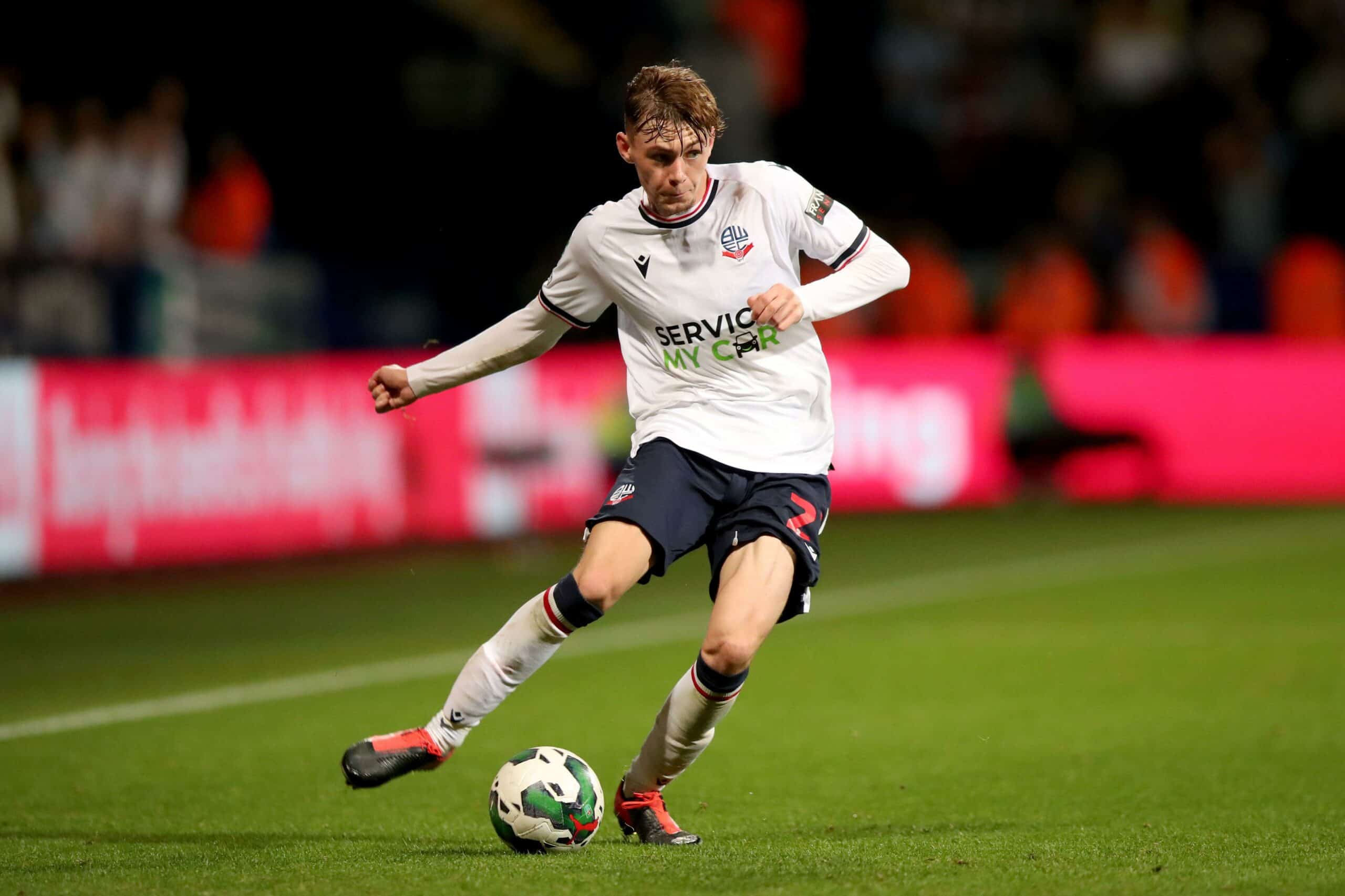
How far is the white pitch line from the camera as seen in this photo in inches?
323

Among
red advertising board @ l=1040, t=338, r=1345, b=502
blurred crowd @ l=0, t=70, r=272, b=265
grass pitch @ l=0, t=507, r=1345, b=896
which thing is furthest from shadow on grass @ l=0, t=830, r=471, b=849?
red advertising board @ l=1040, t=338, r=1345, b=502

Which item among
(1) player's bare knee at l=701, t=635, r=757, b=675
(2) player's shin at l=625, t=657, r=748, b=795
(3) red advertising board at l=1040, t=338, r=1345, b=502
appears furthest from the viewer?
(3) red advertising board at l=1040, t=338, r=1345, b=502

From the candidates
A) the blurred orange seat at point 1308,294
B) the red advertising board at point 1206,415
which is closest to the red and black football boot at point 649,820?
the red advertising board at point 1206,415

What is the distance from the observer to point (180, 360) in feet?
42.3

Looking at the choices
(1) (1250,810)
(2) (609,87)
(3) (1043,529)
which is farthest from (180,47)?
(1) (1250,810)

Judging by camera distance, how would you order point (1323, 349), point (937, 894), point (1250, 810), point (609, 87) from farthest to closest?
point (609, 87) < point (1323, 349) < point (1250, 810) < point (937, 894)

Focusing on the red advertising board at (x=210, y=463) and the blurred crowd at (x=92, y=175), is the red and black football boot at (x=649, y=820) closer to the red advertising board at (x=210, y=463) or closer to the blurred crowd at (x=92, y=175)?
the red advertising board at (x=210, y=463)

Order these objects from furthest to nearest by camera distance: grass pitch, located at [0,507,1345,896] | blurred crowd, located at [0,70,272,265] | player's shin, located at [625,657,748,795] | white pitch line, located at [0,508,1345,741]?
1. blurred crowd, located at [0,70,272,265]
2. white pitch line, located at [0,508,1345,741]
3. player's shin, located at [625,657,748,795]
4. grass pitch, located at [0,507,1345,896]

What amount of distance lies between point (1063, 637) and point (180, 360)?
6357 mm

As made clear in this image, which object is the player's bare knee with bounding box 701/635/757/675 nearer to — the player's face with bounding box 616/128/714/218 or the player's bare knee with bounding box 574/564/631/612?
the player's bare knee with bounding box 574/564/631/612

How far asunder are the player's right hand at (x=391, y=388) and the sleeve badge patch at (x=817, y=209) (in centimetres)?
131

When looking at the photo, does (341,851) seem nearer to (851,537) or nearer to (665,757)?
(665,757)

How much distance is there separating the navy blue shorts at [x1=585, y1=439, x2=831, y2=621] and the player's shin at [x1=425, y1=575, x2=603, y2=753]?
27 centimetres

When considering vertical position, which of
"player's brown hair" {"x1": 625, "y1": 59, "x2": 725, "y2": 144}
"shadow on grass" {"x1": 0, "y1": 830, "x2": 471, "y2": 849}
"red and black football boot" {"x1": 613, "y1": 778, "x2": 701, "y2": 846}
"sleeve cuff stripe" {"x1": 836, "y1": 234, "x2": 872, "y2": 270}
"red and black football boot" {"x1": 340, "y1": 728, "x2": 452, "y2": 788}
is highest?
"player's brown hair" {"x1": 625, "y1": 59, "x2": 725, "y2": 144}
